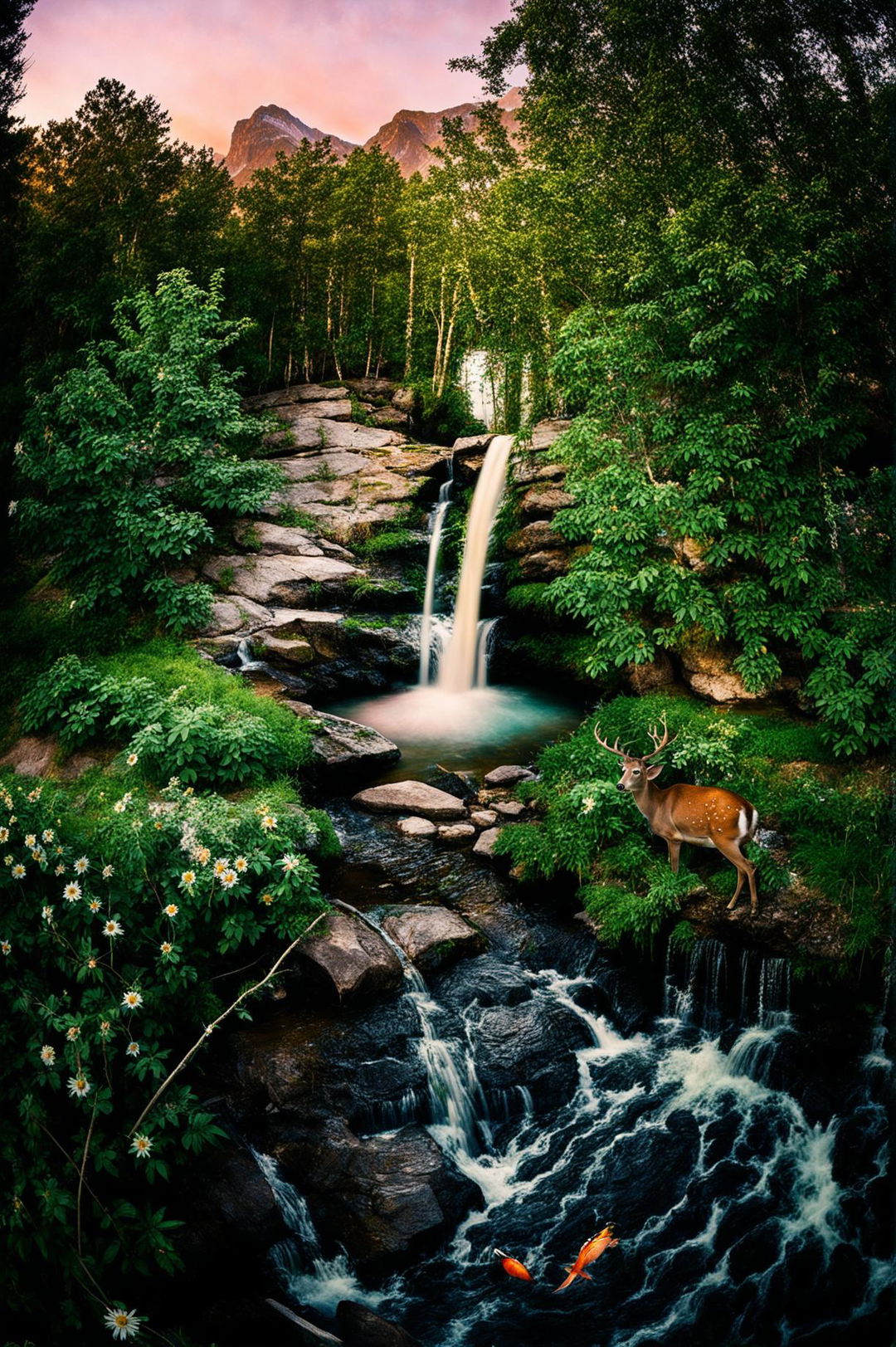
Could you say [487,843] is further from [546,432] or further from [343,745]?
[546,432]

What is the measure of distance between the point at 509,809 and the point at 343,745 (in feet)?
7.86

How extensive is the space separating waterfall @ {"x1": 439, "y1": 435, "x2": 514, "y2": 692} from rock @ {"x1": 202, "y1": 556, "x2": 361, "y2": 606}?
224 centimetres

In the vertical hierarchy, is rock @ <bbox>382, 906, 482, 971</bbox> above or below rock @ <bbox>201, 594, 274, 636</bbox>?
below

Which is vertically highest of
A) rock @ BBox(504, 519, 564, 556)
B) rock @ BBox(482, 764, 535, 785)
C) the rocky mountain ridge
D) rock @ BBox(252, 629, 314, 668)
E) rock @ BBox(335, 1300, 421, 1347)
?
the rocky mountain ridge

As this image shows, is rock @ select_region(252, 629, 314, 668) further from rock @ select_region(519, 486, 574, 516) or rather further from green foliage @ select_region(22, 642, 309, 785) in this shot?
rock @ select_region(519, 486, 574, 516)

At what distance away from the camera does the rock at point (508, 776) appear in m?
9.67

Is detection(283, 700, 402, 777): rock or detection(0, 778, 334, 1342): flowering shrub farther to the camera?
detection(283, 700, 402, 777): rock

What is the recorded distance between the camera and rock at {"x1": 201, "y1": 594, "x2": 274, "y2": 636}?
459 inches

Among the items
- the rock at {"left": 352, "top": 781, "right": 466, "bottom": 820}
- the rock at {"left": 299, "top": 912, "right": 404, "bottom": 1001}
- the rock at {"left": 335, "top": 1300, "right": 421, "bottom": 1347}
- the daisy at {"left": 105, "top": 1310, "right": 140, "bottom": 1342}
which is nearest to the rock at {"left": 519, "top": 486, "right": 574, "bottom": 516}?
the rock at {"left": 352, "top": 781, "right": 466, "bottom": 820}

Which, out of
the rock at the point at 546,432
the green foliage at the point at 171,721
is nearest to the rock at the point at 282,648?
the green foliage at the point at 171,721

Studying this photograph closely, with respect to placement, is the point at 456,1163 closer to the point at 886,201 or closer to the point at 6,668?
the point at 6,668

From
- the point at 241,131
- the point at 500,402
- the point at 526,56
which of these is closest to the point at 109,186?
the point at 241,131

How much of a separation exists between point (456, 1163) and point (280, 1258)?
4.20ft

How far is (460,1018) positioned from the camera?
6.02 m
